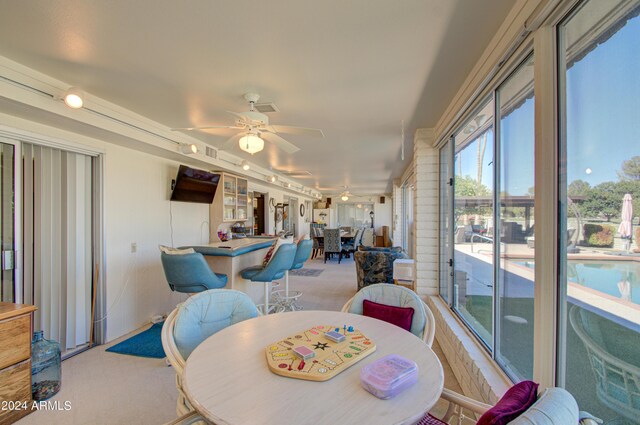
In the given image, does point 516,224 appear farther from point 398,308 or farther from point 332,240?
point 332,240

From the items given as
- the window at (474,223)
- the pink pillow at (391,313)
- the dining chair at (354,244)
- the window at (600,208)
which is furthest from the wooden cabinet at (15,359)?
the dining chair at (354,244)

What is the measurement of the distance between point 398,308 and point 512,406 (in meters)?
1.06

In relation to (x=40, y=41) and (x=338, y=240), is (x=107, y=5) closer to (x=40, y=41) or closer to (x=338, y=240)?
(x=40, y=41)

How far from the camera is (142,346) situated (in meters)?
2.94

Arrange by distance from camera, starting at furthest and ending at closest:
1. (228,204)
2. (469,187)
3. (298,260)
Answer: (228,204) < (298,260) < (469,187)

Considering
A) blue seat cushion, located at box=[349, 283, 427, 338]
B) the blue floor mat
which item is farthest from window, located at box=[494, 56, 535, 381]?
the blue floor mat

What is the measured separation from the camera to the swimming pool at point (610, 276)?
33.6 inches

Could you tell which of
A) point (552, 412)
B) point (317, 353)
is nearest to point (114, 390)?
point (317, 353)

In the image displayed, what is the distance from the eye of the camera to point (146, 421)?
6.16ft

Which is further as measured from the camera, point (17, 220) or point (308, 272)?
point (308, 272)

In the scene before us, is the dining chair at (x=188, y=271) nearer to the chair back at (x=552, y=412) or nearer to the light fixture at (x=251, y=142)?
the light fixture at (x=251, y=142)

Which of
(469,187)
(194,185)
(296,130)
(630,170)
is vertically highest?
(296,130)

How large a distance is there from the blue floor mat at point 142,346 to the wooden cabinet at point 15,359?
882 millimetres

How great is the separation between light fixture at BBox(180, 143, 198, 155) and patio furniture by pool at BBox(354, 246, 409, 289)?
2.80 meters
